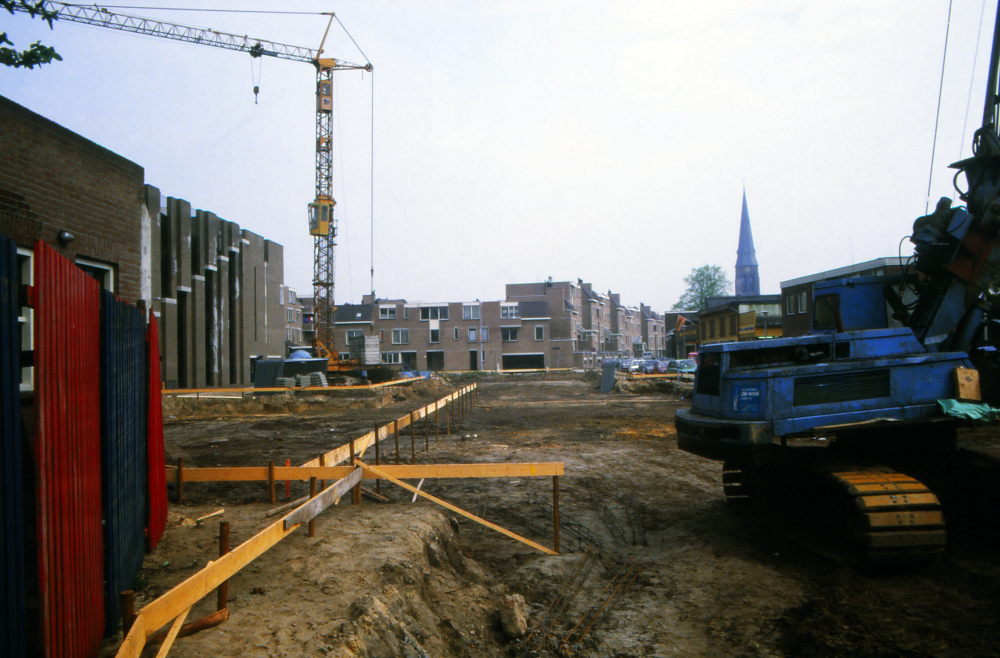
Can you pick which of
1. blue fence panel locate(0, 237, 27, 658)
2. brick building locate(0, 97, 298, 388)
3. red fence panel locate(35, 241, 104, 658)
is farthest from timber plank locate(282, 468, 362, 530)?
brick building locate(0, 97, 298, 388)

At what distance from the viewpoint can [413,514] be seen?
24.1ft

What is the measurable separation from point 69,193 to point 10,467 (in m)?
7.62

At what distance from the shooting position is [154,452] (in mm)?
5914

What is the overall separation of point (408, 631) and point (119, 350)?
9.65ft

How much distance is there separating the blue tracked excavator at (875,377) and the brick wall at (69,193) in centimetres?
824

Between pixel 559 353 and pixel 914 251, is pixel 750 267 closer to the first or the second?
pixel 559 353

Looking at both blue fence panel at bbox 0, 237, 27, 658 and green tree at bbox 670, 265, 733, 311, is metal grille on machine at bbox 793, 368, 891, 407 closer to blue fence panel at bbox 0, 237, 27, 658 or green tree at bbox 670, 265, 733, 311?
blue fence panel at bbox 0, 237, 27, 658

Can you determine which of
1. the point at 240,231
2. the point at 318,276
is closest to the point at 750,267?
the point at 318,276

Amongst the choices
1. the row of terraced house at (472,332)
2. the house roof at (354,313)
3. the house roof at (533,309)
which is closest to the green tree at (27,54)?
the row of terraced house at (472,332)

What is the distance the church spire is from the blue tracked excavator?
119754 millimetres

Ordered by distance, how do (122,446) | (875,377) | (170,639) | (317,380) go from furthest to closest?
1. (317,380)
2. (875,377)
3. (122,446)
4. (170,639)

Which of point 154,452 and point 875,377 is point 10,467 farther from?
point 875,377

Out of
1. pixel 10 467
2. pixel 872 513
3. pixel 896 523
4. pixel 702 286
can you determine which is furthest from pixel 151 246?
pixel 702 286

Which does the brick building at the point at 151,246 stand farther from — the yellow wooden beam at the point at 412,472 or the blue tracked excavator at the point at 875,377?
the blue tracked excavator at the point at 875,377
